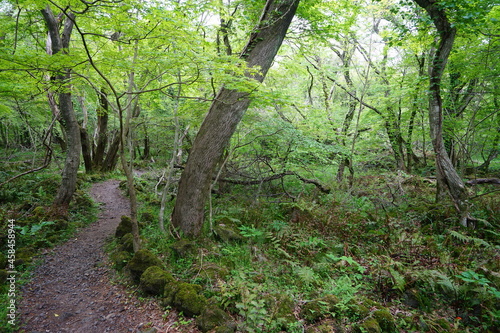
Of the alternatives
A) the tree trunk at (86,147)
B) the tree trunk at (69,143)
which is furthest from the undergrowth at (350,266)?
the tree trunk at (86,147)

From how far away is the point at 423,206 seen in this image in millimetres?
6406

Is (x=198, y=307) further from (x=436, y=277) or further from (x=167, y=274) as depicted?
(x=436, y=277)

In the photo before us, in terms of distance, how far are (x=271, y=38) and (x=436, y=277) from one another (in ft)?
18.7

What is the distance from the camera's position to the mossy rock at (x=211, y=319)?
3.09 meters

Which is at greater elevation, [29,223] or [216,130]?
[216,130]

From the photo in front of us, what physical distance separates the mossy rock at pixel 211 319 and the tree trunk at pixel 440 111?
5717 millimetres

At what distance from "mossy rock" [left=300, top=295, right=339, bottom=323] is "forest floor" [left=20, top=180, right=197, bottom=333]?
160cm

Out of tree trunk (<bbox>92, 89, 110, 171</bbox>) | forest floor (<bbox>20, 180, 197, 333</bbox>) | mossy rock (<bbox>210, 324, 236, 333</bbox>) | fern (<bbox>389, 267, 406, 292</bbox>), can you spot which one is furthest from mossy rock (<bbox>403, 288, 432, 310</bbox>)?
tree trunk (<bbox>92, 89, 110, 171</bbox>)

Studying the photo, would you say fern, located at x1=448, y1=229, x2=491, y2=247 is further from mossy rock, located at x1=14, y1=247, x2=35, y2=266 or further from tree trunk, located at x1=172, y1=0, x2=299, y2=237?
mossy rock, located at x1=14, y1=247, x2=35, y2=266

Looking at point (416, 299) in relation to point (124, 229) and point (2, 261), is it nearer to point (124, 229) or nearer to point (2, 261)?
point (124, 229)

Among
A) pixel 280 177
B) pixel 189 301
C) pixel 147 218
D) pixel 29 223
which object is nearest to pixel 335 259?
pixel 189 301

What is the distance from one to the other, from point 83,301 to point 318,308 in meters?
3.78

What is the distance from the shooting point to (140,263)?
4.25 meters

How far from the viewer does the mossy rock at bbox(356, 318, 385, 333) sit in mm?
3006
